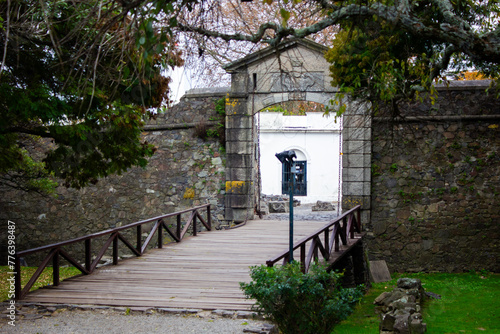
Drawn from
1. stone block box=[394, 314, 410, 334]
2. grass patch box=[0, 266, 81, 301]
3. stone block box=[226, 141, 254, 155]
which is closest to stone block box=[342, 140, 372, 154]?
stone block box=[226, 141, 254, 155]

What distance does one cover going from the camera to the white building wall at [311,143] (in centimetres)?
2250

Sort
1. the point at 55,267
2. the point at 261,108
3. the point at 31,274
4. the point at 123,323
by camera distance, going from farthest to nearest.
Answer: the point at 31,274 → the point at 261,108 → the point at 55,267 → the point at 123,323

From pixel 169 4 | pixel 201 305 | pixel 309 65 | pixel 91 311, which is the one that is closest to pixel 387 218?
pixel 309 65

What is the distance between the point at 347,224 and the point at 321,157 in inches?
544

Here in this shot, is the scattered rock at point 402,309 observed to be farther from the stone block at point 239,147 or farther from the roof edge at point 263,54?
the roof edge at point 263,54

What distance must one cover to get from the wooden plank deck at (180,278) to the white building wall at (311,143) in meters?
13.6

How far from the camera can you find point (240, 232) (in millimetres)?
9891

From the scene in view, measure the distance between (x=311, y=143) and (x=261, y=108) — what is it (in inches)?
472

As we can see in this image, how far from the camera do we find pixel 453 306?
7.94 meters

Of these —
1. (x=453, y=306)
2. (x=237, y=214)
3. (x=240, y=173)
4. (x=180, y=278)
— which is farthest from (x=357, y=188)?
(x=180, y=278)

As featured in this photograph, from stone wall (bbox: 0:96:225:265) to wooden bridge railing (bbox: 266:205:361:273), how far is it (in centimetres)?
316

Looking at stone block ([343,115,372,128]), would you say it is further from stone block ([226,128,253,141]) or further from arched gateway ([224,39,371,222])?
stone block ([226,128,253,141])

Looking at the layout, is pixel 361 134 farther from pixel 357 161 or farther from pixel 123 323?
pixel 123 323

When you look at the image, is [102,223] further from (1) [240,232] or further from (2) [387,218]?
(2) [387,218]
